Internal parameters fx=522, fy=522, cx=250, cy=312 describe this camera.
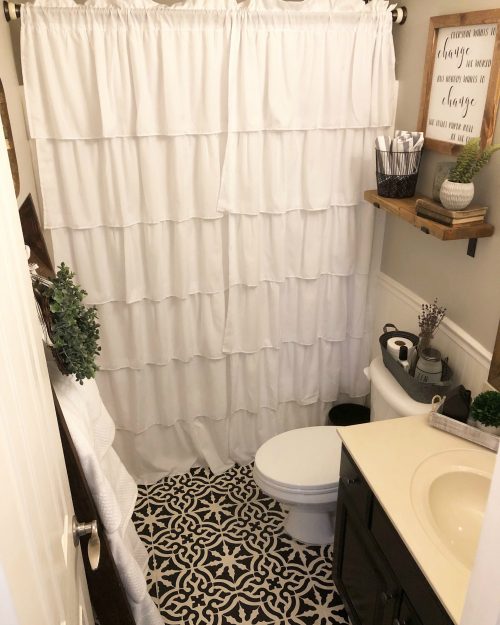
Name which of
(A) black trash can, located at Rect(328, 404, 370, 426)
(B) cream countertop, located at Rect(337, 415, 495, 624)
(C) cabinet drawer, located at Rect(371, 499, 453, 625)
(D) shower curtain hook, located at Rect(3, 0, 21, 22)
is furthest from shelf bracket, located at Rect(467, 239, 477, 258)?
(D) shower curtain hook, located at Rect(3, 0, 21, 22)

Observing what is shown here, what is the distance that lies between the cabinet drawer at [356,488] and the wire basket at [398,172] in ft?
3.35

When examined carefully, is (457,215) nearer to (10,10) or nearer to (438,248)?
(438,248)

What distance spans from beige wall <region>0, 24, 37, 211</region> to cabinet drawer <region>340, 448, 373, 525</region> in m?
1.36

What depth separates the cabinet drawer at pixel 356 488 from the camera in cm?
158

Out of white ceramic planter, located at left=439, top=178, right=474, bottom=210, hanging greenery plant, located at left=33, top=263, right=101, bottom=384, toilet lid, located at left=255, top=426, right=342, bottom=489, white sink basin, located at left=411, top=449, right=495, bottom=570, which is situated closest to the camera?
hanging greenery plant, located at left=33, top=263, right=101, bottom=384

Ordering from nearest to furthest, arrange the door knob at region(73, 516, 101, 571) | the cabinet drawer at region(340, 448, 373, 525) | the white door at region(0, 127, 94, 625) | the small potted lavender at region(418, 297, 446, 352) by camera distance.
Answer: the white door at region(0, 127, 94, 625) < the door knob at region(73, 516, 101, 571) < the cabinet drawer at region(340, 448, 373, 525) < the small potted lavender at region(418, 297, 446, 352)

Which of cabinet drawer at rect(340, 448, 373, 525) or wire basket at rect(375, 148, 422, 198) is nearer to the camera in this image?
cabinet drawer at rect(340, 448, 373, 525)

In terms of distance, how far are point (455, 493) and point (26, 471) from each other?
1261 mm

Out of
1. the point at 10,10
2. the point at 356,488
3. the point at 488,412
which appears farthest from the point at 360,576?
the point at 10,10

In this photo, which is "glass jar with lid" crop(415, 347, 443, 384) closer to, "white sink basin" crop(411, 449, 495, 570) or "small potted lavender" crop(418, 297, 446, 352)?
"small potted lavender" crop(418, 297, 446, 352)

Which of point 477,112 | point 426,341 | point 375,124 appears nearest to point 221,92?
point 375,124

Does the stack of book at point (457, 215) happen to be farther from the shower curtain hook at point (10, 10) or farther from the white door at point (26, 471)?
the shower curtain hook at point (10, 10)

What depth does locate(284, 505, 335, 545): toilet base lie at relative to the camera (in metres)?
2.24

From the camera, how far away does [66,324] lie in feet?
4.23
